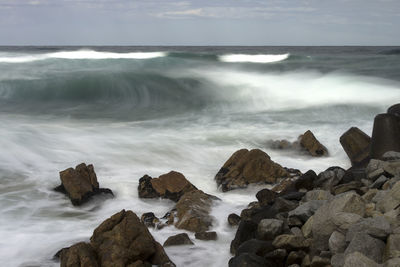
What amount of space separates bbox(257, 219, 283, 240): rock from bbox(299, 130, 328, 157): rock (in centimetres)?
427

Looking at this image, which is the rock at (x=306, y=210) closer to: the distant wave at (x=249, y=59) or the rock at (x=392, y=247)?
the rock at (x=392, y=247)

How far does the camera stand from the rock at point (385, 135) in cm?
589

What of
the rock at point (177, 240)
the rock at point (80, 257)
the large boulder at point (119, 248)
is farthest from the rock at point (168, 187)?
the rock at point (80, 257)

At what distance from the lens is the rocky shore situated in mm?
3318

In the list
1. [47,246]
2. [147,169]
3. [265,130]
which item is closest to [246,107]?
[265,130]

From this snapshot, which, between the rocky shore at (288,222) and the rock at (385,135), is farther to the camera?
the rock at (385,135)

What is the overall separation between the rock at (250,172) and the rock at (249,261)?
9.04ft

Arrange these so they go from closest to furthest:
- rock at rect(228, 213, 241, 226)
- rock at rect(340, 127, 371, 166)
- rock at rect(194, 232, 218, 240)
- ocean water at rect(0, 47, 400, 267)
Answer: rock at rect(194, 232, 218, 240) < rock at rect(228, 213, 241, 226) < ocean water at rect(0, 47, 400, 267) < rock at rect(340, 127, 371, 166)

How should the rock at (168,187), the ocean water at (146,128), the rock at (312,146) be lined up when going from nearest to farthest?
1. the ocean water at (146,128)
2. the rock at (168,187)
3. the rock at (312,146)

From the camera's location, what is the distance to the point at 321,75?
21.2m

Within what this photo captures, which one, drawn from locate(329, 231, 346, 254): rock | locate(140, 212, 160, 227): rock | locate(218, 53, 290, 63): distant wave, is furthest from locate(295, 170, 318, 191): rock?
locate(218, 53, 290, 63): distant wave

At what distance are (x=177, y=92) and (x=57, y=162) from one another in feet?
34.1

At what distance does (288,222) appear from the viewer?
4.05 meters

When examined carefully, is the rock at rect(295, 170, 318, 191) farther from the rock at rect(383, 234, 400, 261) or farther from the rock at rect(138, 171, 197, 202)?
the rock at rect(383, 234, 400, 261)
